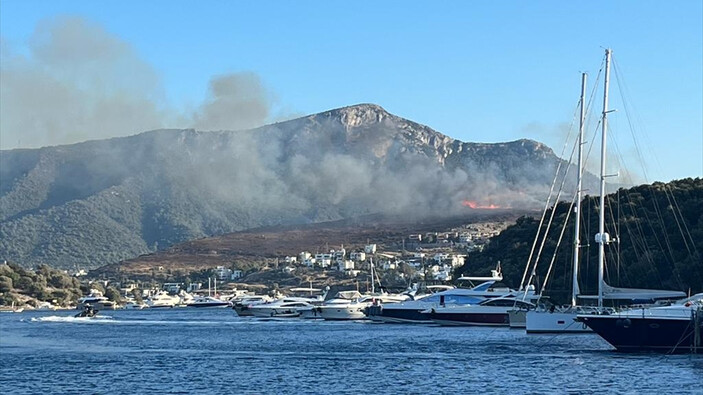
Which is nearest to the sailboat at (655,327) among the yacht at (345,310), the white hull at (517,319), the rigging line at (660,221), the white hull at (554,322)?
the white hull at (554,322)

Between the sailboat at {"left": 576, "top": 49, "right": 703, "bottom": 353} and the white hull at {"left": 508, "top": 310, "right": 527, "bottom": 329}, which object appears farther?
the white hull at {"left": 508, "top": 310, "right": 527, "bottom": 329}

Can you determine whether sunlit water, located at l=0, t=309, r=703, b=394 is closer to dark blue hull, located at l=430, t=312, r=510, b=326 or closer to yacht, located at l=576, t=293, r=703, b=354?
yacht, located at l=576, t=293, r=703, b=354

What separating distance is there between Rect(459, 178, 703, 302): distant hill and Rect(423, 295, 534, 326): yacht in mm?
4705

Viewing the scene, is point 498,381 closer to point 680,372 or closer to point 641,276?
point 680,372

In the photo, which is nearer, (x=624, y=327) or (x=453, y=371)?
(x=453, y=371)

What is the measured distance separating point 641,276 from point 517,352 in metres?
37.4

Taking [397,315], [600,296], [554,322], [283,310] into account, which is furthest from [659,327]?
[283,310]

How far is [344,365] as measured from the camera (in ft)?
192

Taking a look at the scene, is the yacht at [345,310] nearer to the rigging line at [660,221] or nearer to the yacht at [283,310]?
the yacht at [283,310]

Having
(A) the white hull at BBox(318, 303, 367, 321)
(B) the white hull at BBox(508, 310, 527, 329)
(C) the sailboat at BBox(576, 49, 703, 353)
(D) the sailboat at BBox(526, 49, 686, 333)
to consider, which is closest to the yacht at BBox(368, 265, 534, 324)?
(B) the white hull at BBox(508, 310, 527, 329)

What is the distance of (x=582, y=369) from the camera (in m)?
53.5

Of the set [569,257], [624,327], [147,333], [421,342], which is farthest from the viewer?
[569,257]

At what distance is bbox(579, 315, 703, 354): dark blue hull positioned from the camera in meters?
58.1

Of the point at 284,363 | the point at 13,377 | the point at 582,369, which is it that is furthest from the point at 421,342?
the point at 13,377
